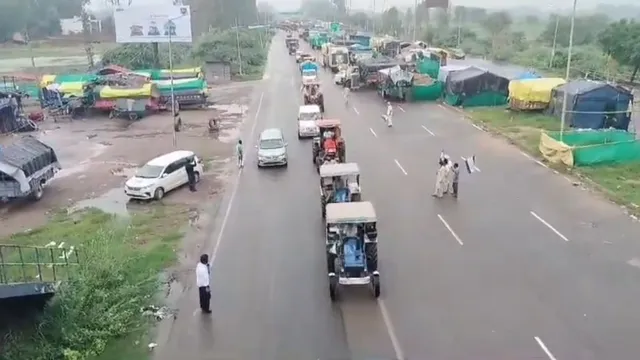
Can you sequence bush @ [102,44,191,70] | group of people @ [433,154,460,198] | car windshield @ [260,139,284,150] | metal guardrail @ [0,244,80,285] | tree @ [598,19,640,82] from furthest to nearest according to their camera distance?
1. bush @ [102,44,191,70]
2. tree @ [598,19,640,82]
3. car windshield @ [260,139,284,150]
4. group of people @ [433,154,460,198]
5. metal guardrail @ [0,244,80,285]

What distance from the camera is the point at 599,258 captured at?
59.6 ft

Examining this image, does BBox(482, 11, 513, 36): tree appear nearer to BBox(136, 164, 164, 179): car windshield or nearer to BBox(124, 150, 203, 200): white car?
BBox(124, 150, 203, 200): white car

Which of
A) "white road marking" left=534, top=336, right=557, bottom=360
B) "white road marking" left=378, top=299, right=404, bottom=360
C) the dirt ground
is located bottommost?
the dirt ground

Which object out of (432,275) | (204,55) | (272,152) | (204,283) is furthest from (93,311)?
(204,55)

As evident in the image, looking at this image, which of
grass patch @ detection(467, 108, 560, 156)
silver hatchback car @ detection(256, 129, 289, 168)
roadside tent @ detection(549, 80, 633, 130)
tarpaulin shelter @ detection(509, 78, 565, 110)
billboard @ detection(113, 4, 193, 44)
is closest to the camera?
silver hatchback car @ detection(256, 129, 289, 168)

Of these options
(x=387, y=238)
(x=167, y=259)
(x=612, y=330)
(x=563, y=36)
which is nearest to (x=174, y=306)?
(x=167, y=259)

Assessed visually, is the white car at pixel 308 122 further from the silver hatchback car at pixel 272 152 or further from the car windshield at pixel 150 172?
the car windshield at pixel 150 172

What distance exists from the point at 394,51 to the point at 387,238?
64265 millimetres

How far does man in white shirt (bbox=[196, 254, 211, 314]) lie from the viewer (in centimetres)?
1502

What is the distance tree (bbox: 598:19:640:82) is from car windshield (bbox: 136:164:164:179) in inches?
1723

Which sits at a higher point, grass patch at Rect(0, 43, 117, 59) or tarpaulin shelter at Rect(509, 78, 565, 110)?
tarpaulin shelter at Rect(509, 78, 565, 110)

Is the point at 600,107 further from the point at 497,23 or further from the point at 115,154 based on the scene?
the point at 497,23

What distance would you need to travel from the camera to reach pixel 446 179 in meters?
24.0

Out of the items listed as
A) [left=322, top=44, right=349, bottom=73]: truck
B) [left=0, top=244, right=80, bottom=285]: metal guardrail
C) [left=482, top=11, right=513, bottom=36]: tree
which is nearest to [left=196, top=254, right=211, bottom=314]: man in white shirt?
[left=0, top=244, right=80, bottom=285]: metal guardrail
